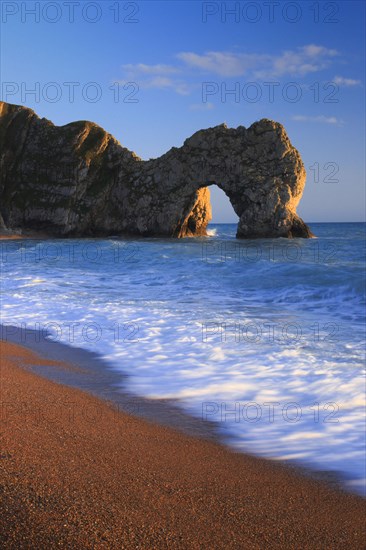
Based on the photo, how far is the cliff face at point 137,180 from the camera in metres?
48.3

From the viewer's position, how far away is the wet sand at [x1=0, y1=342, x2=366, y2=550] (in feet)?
8.24

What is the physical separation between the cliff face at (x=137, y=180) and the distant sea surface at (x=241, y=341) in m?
31.2

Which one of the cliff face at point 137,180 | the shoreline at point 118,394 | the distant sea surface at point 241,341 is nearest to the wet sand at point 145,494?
the shoreline at point 118,394

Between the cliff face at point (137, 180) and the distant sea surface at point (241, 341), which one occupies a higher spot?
the cliff face at point (137, 180)

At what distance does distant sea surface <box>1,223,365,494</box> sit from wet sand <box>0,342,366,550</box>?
0.48 meters

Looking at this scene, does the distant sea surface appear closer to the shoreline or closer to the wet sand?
the shoreline

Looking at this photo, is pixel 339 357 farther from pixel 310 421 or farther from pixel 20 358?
pixel 20 358

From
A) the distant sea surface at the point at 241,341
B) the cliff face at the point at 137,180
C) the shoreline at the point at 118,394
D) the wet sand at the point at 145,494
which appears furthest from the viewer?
the cliff face at the point at 137,180

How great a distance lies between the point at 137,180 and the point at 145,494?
2052 inches

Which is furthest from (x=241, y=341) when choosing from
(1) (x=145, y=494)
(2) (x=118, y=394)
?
(1) (x=145, y=494)

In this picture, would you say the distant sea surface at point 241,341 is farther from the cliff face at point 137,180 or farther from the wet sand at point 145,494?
the cliff face at point 137,180

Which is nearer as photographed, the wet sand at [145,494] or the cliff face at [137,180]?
the wet sand at [145,494]

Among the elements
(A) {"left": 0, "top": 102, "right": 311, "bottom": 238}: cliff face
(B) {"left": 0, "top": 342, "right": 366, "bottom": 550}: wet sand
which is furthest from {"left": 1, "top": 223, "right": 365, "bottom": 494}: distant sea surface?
(A) {"left": 0, "top": 102, "right": 311, "bottom": 238}: cliff face

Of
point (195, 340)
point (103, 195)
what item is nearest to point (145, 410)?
point (195, 340)
